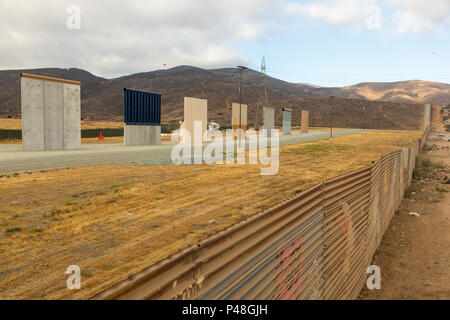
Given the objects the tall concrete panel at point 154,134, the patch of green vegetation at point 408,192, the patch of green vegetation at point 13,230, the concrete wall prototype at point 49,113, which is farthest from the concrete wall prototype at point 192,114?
the patch of green vegetation at point 13,230

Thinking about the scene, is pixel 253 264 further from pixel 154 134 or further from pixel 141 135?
pixel 154 134

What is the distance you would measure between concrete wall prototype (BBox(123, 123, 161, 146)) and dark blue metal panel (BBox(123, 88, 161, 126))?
383mm

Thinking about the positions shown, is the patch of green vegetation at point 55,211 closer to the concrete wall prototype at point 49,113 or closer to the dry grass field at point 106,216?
the dry grass field at point 106,216

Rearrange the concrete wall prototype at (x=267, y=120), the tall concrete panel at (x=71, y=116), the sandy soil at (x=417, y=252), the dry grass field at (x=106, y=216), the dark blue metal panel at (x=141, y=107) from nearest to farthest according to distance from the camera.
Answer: the dry grass field at (x=106, y=216) < the sandy soil at (x=417, y=252) < the tall concrete panel at (x=71, y=116) < the dark blue metal panel at (x=141, y=107) < the concrete wall prototype at (x=267, y=120)

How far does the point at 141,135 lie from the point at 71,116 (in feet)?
20.7

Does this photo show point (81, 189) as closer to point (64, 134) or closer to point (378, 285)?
point (378, 285)

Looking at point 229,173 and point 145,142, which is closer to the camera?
point 229,173

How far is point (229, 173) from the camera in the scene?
1326cm

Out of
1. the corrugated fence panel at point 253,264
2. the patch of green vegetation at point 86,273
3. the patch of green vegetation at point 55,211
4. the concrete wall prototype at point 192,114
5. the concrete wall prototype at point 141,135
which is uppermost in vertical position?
the concrete wall prototype at point 192,114

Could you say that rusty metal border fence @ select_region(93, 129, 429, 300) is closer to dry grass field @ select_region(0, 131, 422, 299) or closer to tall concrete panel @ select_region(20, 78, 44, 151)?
dry grass field @ select_region(0, 131, 422, 299)

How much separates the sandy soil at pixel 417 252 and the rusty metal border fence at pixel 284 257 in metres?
1.16

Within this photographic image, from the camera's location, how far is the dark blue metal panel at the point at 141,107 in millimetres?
26544
